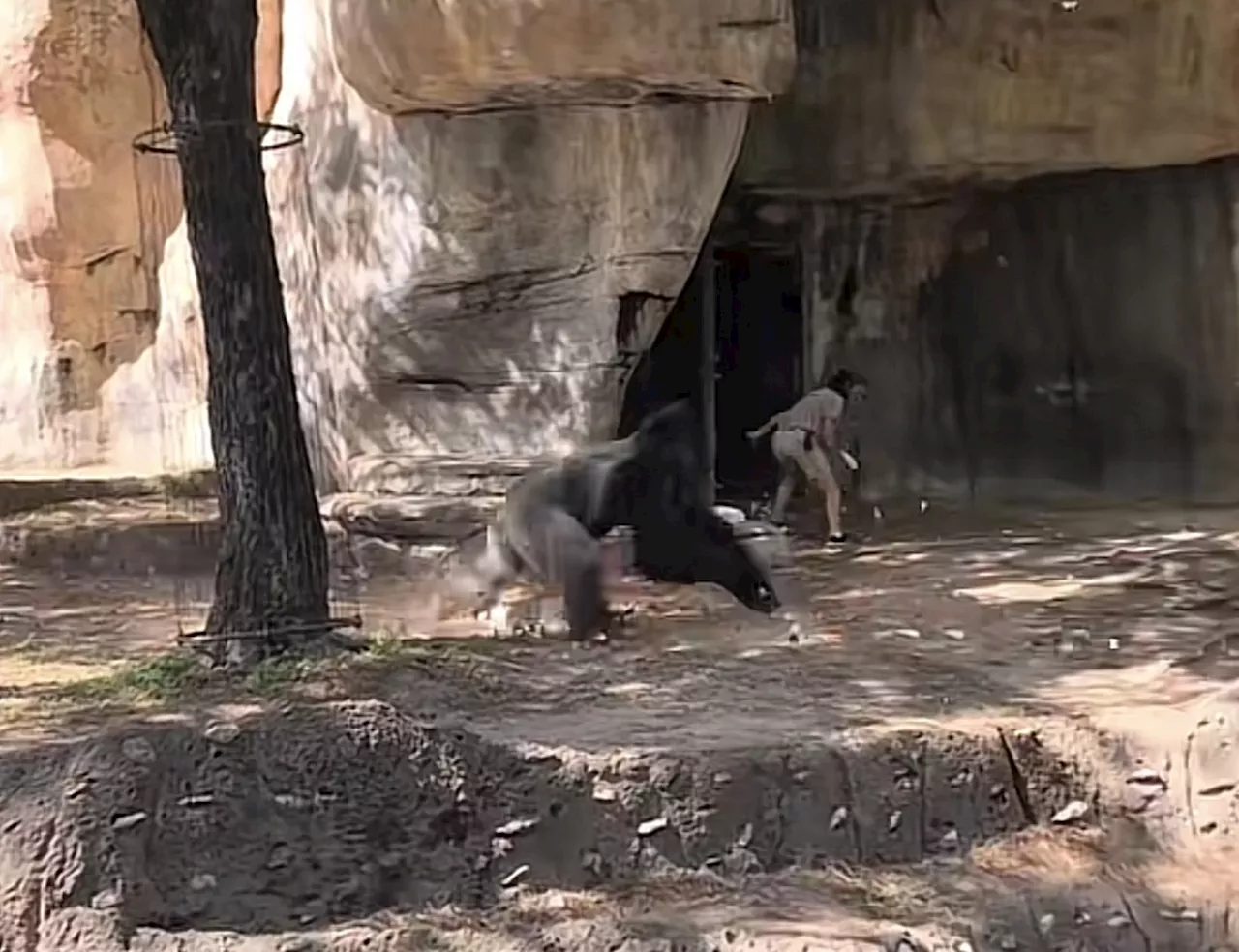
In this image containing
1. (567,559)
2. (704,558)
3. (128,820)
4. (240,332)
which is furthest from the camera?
(704,558)

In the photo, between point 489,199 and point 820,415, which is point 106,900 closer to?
point 489,199

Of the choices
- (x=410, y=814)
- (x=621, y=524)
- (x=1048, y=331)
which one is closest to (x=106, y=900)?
(x=410, y=814)

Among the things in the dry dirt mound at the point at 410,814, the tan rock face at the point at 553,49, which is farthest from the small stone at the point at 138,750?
the tan rock face at the point at 553,49

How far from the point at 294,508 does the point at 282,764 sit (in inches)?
54.6

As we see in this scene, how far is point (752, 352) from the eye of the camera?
47.0 feet

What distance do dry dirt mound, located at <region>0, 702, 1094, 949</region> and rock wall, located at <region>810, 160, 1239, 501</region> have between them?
7.26 metres

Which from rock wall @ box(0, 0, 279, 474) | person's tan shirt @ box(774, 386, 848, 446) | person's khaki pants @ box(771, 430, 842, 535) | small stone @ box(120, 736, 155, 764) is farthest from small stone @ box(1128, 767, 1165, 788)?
rock wall @ box(0, 0, 279, 474)

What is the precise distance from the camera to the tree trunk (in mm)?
6824

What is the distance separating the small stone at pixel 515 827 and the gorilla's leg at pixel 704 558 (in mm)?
2295

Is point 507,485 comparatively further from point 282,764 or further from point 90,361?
point 90,361

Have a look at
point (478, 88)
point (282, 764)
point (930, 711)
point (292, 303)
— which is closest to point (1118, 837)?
point (930, 711)

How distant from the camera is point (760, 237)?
539 inches

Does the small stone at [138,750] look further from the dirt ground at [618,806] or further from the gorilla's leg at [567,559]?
the gorilla's leg at [567,559]

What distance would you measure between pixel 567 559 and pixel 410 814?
6.50 ft
